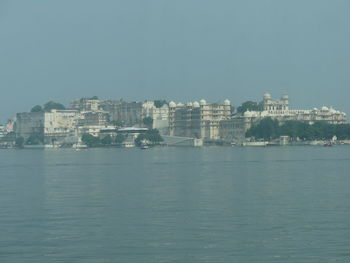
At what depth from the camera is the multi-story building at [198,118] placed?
11625 cm

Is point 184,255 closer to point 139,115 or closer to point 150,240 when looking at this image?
point 150,240

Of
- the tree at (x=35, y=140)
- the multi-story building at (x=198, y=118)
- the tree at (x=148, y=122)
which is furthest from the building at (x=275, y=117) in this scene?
the tree at (x=35, y=140)

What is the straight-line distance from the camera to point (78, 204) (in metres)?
22.1

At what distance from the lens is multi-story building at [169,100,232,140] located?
116250 mm

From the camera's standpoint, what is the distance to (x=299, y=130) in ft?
324

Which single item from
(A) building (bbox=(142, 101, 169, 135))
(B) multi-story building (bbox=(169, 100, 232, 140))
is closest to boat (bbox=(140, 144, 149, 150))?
(B) multi-story building (bbox=(169, 100, 232, 140))

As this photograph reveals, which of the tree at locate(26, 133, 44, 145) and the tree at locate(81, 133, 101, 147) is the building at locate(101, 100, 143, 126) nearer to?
the tree at locate(26, 133, 44, 145)

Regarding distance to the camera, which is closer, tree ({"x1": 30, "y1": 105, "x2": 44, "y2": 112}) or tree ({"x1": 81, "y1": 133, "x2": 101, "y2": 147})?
tree ({"x1": 81, "y1": 133, "x2": 101, "y2": 147})

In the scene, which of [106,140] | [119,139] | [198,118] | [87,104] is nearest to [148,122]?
[119,139]

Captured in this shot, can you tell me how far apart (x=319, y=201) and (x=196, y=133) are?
95.7 m

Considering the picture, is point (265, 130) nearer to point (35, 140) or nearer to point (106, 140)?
point (106, 140)

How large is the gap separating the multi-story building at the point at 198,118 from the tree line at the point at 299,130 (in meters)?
13.3

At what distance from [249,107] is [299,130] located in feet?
87.0

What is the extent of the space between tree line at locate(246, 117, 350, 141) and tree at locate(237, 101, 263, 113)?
21452mm
